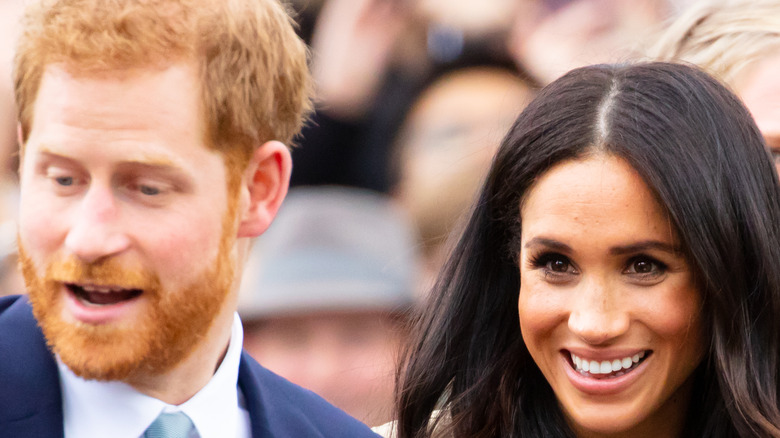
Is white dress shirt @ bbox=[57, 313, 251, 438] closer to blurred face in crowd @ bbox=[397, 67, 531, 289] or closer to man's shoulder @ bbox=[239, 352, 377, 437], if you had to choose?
man's shoulder @ bbox=[239, 352, 377, 437]

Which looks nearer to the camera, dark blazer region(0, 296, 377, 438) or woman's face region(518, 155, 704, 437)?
dark blazer region(0, 296, 377, 438)

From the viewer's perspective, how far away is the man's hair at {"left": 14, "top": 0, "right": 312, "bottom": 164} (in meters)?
2.14

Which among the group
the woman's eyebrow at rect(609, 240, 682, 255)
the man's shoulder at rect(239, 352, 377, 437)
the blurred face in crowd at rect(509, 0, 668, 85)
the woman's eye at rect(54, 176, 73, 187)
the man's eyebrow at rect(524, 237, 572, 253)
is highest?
the blurred face in crowd at rect(509, 0, 668, 85)

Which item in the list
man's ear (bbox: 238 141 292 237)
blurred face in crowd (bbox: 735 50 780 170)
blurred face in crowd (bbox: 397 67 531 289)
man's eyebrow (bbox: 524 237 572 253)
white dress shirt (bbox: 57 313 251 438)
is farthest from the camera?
blurred face in crowd (bbox: 397 67 531 289)

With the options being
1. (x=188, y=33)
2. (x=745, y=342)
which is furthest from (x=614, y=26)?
(x=188, y=33)

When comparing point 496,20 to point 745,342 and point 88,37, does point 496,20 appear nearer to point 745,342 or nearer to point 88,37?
point 745,342

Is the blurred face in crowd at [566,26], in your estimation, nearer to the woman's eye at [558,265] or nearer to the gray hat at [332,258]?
the gray hat at [332,258]

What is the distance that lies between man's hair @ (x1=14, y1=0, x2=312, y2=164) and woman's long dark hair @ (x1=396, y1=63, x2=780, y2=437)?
0.74m

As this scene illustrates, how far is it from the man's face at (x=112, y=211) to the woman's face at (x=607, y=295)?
3.11ft

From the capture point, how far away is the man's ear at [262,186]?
7.97ft

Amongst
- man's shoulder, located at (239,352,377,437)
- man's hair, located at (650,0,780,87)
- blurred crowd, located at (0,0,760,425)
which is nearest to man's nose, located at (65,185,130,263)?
man's shoulder, located at (239,352,377,437)

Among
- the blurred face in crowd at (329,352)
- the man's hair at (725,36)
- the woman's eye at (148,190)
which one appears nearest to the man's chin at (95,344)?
the woman's eye at (148,190)

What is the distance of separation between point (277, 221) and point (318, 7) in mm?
1025

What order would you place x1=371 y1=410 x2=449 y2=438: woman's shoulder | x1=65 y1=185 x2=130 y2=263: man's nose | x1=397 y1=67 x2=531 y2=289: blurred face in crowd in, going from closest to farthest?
1. x1=65 y1=185 x2=130 y2=263: man's nose
2. x1=371 y1=410 x2=449 y2=438: woman's shoulder
3. x1=397 y1=67 x2=531 y2=289: blurred face in crowd
